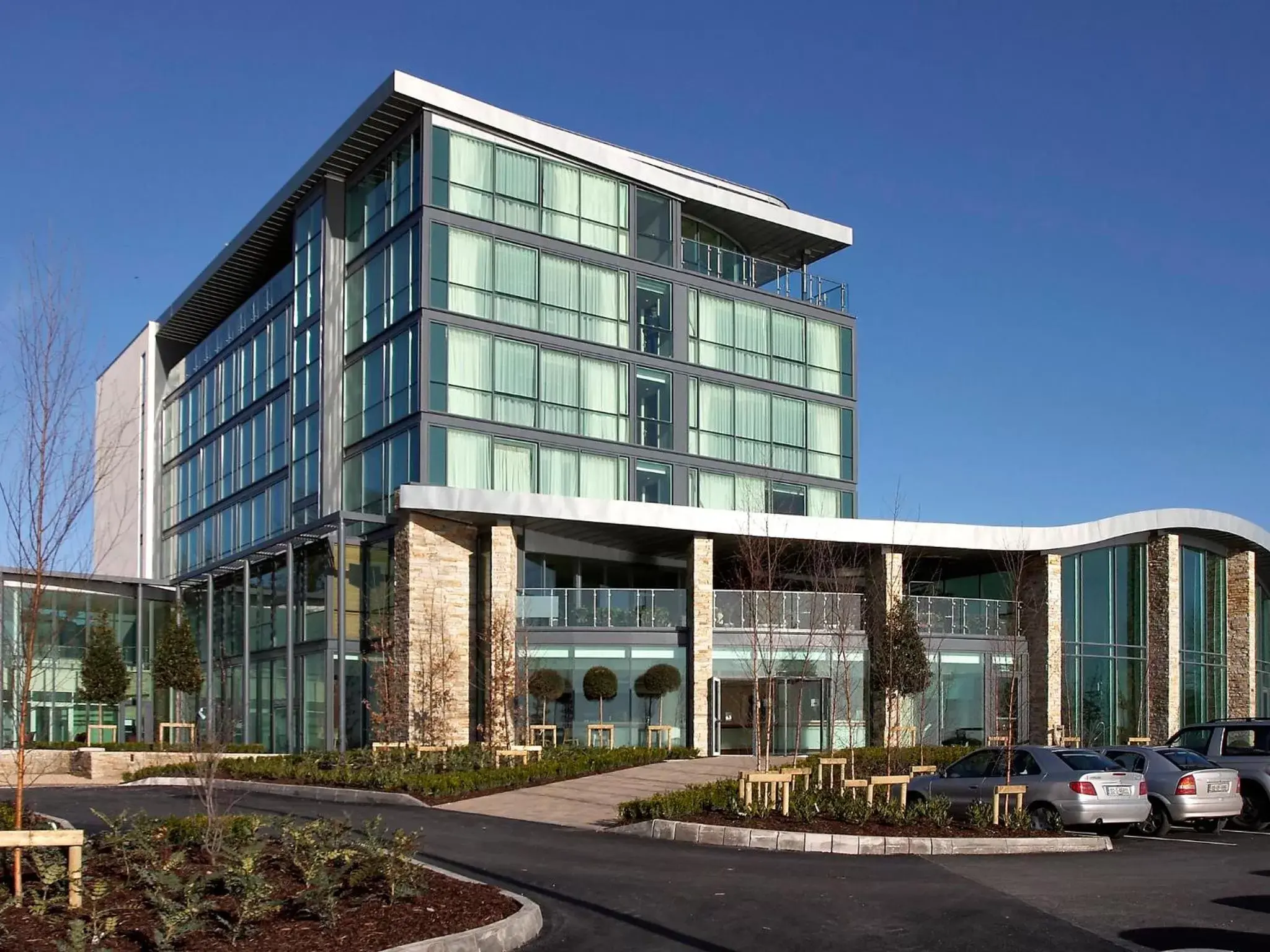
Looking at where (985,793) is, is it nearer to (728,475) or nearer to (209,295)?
(728,475)

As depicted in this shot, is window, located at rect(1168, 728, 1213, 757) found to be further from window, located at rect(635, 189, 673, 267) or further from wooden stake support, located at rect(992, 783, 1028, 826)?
window, located at rect(635, 189, 673, 267)

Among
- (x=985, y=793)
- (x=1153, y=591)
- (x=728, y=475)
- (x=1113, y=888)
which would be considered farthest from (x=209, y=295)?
(x=1113, y=888)

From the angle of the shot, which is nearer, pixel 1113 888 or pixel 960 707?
pixel 1113 888

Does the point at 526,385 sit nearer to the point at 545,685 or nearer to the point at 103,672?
the point at 545,685

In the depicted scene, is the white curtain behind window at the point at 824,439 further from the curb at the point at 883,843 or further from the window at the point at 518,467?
the curb at the point at 883,843

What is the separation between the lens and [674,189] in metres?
43.3

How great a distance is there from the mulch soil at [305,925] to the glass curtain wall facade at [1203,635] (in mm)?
34422

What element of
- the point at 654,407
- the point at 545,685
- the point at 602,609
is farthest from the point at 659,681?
the point at 654,407

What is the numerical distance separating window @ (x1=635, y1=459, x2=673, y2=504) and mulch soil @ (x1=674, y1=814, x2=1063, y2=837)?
22500 millimetres

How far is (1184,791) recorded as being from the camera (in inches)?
787

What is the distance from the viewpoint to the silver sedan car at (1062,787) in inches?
744

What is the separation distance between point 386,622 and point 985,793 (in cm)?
1920

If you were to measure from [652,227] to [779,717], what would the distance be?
1569cm

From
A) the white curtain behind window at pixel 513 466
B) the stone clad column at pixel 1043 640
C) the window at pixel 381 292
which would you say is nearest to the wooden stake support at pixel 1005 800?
the stone clad column at pixel 1043 640
